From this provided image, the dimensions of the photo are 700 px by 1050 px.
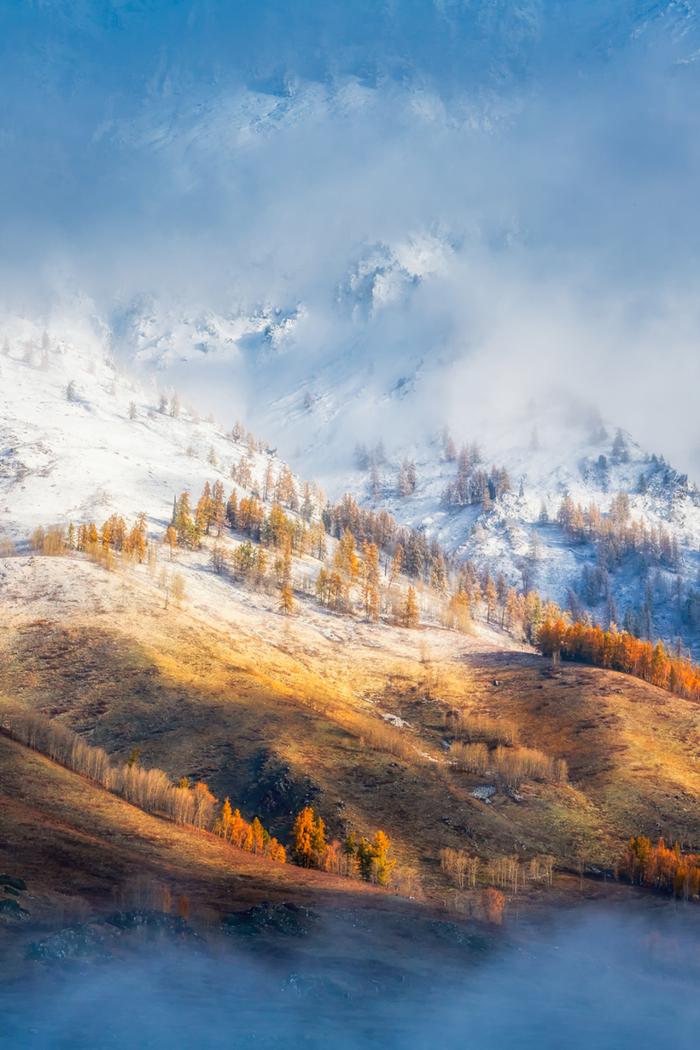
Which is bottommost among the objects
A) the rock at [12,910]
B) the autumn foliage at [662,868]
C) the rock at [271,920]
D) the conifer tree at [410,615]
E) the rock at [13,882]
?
the autumn foliage at [662,868]

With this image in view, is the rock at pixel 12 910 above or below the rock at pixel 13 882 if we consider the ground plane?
below

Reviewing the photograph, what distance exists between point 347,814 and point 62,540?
103276mm

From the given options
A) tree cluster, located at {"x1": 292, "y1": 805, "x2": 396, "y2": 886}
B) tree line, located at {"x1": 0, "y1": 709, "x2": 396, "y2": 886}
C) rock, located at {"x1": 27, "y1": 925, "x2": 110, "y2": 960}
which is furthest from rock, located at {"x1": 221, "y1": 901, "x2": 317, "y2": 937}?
tree cluster, located at {"x1": 292, "y1": 805, "x2": 396, "y2": 886}

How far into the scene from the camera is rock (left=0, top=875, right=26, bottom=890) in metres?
42.4

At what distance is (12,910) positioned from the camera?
4006 cm

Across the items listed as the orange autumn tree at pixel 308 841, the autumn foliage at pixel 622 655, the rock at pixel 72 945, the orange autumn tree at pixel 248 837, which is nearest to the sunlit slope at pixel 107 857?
the rock at pixel 72 945

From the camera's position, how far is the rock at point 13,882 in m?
42.4

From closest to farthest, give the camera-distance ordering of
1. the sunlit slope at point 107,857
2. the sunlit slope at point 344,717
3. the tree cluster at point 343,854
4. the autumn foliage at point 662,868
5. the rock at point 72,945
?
the rock at point 72,945 < the sunlit slope at point 107,857 < the tree cluster at point 343,854 < the autumn foliage at point 662,868 < the sunlit slope at point 344,717

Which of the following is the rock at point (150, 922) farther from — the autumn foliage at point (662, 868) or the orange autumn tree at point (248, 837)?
the autumn foliage at point (662, 868)

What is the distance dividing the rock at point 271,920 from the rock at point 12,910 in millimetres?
10817

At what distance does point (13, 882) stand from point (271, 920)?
14469 mm

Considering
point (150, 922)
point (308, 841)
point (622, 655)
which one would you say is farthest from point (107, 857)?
point (622, 655)

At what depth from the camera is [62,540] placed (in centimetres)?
15912

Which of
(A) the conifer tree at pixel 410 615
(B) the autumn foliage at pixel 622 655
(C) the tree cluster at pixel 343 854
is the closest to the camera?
(C) the tree cluster at pixel 343 854
